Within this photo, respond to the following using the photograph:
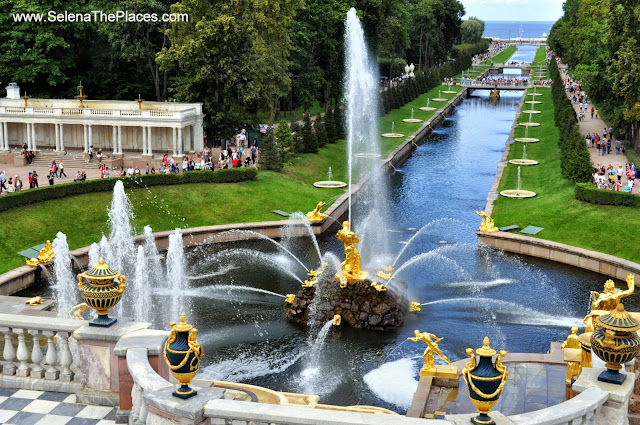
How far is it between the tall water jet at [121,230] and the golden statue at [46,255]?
2934mm

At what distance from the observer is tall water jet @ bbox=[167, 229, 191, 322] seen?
3669cm

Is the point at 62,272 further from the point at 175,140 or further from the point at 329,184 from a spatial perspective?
the point at 175,140

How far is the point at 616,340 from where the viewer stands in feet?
43.6

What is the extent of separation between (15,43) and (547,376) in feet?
207

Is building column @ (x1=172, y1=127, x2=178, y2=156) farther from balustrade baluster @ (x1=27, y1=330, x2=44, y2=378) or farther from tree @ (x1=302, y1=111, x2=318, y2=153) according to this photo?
balustrade baluster @ (x1=27, y1=330, x2=44, y2=378)

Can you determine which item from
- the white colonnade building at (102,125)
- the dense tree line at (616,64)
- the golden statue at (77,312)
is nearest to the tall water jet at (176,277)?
the golden statue at (77,312)

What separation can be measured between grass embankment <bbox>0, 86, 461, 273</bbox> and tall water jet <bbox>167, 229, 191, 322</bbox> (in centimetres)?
575

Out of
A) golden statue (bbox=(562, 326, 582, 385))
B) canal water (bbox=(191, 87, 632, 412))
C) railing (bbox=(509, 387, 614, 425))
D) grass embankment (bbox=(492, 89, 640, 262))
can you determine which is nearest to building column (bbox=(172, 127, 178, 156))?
canal water (bbox=(191, 87, 632, 412))

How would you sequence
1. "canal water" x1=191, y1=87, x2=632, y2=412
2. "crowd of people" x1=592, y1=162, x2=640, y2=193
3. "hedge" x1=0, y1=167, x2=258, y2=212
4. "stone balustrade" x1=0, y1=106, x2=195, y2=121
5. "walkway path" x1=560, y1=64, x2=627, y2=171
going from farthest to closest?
"walkway path" x1=560, y1=64, x2=627, y2=171 < "stone balustrade" x1=0, y1=106, x2=195, y2=121 < "crowd of people" x1=592, y1=162, x2=640, y2=193 < "hedge" x1=0, y1=167, x2=258, y2=212 < "canal water" x1=191, y1=87, x2=632, y2=412

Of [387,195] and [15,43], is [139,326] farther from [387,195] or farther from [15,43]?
[15,43]

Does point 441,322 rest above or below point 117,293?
below

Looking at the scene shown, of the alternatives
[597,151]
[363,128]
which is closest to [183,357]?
[597,151]

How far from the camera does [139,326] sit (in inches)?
612

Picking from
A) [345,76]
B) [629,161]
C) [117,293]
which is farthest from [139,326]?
[345,76]
